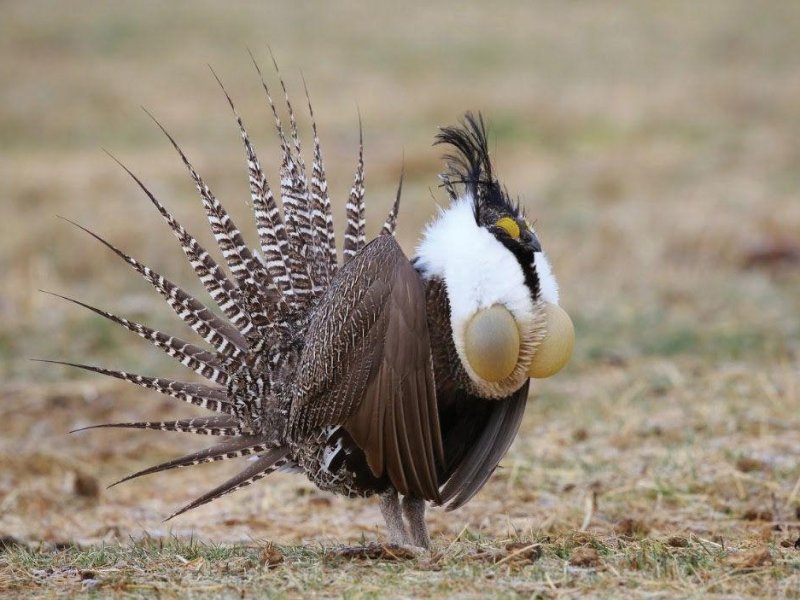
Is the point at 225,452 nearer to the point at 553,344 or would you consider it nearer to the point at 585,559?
the point at 553,344

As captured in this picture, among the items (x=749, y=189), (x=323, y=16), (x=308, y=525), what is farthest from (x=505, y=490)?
(x=323, y=16)

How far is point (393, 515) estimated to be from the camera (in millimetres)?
4203

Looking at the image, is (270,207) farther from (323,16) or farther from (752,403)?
(323,16)

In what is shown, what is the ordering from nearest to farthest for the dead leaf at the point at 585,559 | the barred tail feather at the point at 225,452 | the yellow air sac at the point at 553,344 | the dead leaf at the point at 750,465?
1. the dead leaf at the point at 585,559
2. the yellow air sac at the point at 553,344
3. the barred tail feather at the point at 225,452
4. the dead leaf at the point at 750,465

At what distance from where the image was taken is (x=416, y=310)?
382 cm

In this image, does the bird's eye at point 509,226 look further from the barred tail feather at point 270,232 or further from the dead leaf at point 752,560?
the dead leaf at point 752,560

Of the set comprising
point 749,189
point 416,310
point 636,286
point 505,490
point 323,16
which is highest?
point 323,16

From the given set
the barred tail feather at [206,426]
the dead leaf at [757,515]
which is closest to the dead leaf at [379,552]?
the barred tail feather at [206,426]

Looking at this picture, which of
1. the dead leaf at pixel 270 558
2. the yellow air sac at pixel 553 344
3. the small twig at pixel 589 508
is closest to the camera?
the dead leaf at pixel 270 558

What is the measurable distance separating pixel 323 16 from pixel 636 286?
13.5 m

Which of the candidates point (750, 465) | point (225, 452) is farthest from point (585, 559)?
point (750, 465)

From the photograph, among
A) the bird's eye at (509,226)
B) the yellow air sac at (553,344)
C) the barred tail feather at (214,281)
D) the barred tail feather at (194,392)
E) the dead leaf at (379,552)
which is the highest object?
the bird's eye at (509,226)

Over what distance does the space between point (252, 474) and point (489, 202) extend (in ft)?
4.19

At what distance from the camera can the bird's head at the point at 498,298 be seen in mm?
3859
